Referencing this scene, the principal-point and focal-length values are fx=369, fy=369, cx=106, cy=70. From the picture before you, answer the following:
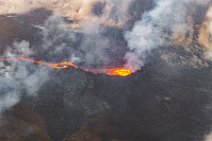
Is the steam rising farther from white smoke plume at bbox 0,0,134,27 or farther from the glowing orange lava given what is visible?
the glowing orange lava

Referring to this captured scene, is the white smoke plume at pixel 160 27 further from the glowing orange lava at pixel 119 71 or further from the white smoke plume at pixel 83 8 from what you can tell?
the white smoke plume at pixel 83 8

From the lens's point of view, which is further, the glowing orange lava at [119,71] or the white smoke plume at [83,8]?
the white smoke plume at [83,8]

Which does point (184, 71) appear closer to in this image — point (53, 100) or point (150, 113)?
point (150, 113)

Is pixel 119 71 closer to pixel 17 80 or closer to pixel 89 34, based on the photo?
pixel 89 34

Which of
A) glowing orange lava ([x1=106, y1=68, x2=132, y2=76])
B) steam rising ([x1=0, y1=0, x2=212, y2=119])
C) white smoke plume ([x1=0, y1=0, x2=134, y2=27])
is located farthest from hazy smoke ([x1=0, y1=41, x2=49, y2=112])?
white smoke plume ([x1=0, y1=0, x2=134, y2=27])

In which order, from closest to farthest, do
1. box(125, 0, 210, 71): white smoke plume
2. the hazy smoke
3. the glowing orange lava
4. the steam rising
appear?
the hazy smoke
the steam rising
the glowing orange lava
box(125, 0, 210, 71): white smoke plume

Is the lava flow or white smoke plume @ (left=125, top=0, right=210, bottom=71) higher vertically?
white smoke plume @ (left=125, top=0, right=210, bottom=71)

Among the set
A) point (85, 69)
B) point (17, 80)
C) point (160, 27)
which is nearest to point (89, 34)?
point (85, 69)

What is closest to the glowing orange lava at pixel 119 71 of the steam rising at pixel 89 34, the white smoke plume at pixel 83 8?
the steam rising at pixel 89 34
